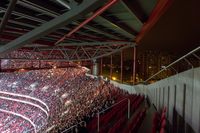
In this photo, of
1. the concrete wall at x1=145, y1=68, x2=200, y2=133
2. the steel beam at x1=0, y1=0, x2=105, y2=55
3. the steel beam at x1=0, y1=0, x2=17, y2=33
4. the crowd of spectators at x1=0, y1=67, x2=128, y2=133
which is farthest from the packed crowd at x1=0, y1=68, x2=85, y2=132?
the steel beam at x1=0, y1=0, x2=17, y2=33

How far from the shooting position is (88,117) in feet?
25.5

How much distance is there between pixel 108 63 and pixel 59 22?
57.7 ft

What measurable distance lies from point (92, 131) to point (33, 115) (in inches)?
489

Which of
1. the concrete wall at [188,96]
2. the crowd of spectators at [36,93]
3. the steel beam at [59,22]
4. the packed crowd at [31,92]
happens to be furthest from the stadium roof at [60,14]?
the packed crowd at [31,92]

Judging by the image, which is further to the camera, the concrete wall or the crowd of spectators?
the crowd of spectators

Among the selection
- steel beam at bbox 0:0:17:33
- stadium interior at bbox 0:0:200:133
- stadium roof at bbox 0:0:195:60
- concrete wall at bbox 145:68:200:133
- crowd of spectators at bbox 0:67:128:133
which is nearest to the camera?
steel beam at bbox 0:0:17:33

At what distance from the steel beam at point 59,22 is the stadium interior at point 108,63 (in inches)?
0.4

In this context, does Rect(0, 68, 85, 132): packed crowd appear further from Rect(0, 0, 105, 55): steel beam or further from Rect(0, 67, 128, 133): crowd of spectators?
→ Rect(0, 0, 105, 55): steel beam

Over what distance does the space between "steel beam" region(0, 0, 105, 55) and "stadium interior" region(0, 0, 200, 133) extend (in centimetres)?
1

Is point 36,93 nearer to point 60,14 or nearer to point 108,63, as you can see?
point 108,63

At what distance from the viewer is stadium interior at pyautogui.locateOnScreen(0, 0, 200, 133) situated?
360 cm

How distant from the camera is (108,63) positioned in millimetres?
20391

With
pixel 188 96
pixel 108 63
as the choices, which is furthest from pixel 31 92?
pixel 188 96

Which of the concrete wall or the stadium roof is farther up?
the stadium roof
